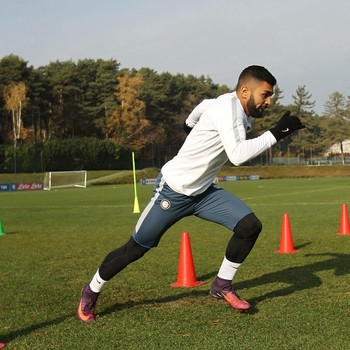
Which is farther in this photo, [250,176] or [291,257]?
[250,176]

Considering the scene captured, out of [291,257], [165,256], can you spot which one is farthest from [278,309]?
[165,256]

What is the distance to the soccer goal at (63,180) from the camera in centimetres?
5272

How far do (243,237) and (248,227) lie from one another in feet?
0.42

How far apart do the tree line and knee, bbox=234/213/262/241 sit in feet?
196

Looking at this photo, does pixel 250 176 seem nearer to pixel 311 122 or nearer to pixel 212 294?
pixel 311 122

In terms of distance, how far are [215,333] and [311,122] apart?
118476 mm

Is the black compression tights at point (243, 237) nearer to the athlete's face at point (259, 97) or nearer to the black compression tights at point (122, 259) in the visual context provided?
the black compression tights at point (122, 259)

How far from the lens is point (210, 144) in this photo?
17.4ft

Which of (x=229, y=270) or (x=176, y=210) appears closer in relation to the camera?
(x=176, y=210)

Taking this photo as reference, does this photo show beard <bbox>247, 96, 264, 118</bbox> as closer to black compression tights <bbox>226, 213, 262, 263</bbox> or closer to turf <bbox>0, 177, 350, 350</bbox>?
black compression tights <bbox>226, 213, 262, 263</bbox>

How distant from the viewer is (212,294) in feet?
19.3

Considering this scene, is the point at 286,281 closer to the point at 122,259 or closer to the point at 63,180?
the point at 122,259

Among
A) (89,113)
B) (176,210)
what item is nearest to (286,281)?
(176,210)

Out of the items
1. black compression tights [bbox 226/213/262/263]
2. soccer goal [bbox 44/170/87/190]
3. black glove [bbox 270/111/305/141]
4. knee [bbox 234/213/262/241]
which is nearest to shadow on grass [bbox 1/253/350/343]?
black compression tights [bbox 226/213/262/263]
